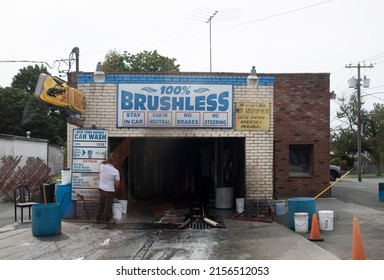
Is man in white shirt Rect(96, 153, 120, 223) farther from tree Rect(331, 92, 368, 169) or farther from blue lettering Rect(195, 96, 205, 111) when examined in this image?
tree Rect(331, 92, 368, 169)

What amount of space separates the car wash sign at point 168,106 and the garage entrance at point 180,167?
137cm

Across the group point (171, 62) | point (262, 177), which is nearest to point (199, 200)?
point (262, 177)

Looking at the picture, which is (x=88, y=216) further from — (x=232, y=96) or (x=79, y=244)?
(x=232, y=96)

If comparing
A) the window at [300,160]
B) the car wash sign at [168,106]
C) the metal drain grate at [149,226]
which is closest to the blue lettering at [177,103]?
the car wash sign at [168,106]

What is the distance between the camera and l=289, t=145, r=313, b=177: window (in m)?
15.1

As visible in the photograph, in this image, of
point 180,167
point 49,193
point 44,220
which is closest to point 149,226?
point 44,220

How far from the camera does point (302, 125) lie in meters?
14.7

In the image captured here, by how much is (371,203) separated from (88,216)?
317 inches

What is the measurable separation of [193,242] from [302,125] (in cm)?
846

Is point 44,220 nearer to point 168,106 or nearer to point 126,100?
point 126,100

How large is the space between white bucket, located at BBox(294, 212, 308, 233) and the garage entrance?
323cm

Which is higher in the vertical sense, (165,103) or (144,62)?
(144,62)

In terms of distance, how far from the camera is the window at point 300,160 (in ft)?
49.6

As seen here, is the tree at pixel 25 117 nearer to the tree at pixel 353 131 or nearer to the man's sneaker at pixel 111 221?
the tree at pixel 353 131
